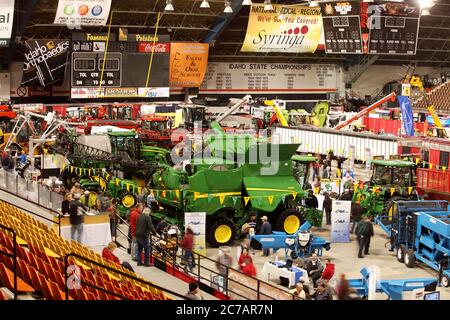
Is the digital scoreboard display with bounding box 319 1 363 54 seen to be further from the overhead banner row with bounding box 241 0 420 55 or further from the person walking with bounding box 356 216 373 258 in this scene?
the person walking with bounding box 356 216 373 258

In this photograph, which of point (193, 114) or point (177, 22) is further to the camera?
point (177, 22)

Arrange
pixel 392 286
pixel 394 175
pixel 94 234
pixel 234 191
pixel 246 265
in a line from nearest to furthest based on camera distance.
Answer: pixel 392 286
pixel 246 265
pixel 94 234
pixel 234 191
pixel 394 175

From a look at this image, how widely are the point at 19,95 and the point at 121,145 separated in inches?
651

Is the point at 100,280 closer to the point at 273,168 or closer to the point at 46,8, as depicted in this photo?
the point at 273,168

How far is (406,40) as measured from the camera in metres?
32.8

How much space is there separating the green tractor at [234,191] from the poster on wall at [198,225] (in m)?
1.15

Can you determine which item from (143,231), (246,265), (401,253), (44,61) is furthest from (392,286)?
(44,61)

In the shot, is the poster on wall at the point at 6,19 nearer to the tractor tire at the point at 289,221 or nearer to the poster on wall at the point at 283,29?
the poster on wall at the point at 283,29

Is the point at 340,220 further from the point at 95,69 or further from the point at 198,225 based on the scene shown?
the point at 95,69

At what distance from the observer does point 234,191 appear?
61.8ft

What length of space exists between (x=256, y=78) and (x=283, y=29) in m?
8.82

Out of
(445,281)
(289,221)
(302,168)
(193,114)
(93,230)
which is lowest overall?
(445,281)
